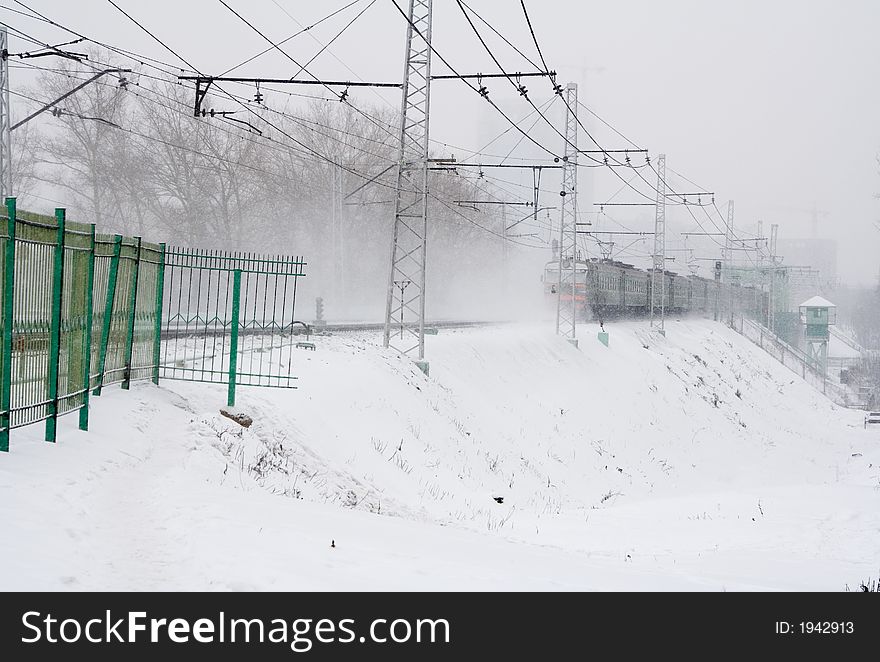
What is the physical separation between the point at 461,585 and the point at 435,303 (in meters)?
55.3

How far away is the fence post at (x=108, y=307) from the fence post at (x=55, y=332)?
2038 millimetres

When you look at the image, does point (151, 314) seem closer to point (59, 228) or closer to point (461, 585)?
point (59, 228)

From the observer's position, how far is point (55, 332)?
29.8 ft

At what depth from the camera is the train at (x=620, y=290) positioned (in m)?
44.5

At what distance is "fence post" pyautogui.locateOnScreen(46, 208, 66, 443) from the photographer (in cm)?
897

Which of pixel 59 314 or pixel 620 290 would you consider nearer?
pixel 59 314

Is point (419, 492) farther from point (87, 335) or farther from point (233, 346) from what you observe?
point (87, 335)

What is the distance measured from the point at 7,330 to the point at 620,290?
4513 cm

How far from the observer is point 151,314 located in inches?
535

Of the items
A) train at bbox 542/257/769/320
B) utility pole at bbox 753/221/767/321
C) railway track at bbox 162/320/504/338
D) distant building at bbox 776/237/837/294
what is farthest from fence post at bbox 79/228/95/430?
distant building at bbox 776/237/837/294

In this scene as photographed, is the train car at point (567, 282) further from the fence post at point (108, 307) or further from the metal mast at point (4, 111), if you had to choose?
the fence post at point (108, 307)

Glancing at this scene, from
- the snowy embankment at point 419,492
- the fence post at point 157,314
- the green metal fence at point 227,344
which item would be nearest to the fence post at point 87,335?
the snowy embankment at point 419,492

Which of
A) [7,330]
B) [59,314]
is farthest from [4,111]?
[7,330]
